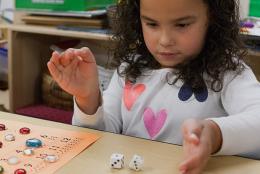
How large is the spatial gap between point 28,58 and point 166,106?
121 centimetres

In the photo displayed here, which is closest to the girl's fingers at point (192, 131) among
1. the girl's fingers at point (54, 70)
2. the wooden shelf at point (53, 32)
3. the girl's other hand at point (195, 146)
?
the girl's other hand at point (195, 146)

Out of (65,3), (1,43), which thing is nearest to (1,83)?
(1,43)

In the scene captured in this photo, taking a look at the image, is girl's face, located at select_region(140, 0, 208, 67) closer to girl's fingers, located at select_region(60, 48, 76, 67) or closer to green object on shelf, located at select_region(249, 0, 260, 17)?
girl's fingers, located at select_region(60, 48, 76, 67)

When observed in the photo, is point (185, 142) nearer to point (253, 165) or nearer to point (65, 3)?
point (253, 165)

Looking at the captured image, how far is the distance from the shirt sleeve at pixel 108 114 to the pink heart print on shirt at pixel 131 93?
0.9 inches

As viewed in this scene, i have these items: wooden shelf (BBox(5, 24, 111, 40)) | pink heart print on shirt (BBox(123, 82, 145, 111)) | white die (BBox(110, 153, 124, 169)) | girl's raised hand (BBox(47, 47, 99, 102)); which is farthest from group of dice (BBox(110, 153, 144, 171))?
wooden shelf (BBox(5, 24, 111, 40))

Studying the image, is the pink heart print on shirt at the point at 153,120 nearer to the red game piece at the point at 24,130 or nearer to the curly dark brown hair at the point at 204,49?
the curly dark brown hair at the point at 204,49

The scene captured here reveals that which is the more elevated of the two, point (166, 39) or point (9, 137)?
point (166, 39)

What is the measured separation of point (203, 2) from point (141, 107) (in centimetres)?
27

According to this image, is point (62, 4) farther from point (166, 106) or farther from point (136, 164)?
point (136, 164)

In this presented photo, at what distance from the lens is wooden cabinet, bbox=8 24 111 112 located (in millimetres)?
1830

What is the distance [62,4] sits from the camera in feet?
5.73

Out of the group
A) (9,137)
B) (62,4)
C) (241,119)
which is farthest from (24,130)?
(62,4)

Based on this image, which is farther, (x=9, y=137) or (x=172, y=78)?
(x=172, y=78)
